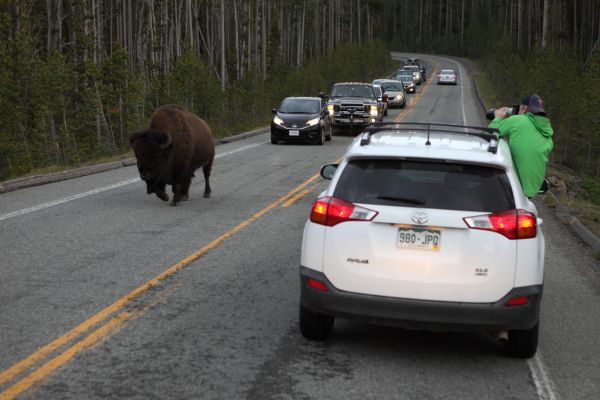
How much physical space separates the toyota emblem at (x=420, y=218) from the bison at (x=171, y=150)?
8309 mm

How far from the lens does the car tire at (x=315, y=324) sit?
20.1ft

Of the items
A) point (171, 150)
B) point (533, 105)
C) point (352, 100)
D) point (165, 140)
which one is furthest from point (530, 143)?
point (352, 100)

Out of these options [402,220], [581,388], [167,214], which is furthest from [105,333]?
[167,214]

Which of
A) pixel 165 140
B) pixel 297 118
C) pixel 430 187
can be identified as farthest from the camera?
pixel 297 118

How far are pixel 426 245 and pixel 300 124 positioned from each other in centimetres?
2273

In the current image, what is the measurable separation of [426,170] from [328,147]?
21954 millimetres

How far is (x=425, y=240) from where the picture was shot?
18.0 feet

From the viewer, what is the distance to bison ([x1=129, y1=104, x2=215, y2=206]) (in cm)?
1315

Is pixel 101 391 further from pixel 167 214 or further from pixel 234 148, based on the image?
pixel 234 148

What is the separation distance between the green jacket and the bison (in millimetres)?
6759

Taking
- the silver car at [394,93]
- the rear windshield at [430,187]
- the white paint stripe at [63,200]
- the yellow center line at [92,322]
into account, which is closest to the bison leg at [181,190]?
the white paint stripe at [63,200]

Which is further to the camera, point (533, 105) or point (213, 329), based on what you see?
point (533, 105)

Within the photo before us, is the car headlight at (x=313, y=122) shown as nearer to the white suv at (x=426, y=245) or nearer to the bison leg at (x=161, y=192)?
the bison leg at (x=161, y=192)

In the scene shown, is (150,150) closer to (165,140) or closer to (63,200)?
(165,140)
